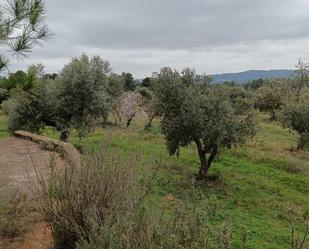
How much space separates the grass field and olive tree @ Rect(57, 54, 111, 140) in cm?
135

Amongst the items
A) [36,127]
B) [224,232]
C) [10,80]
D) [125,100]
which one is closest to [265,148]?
[36,127]

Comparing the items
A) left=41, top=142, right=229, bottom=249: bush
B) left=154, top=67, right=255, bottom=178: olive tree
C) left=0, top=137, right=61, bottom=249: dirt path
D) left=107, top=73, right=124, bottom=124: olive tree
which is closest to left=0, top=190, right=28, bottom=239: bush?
left=0, top=137, right=61, bottom=249: dirt path

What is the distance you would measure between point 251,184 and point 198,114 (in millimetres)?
3917

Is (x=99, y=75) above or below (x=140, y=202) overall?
above

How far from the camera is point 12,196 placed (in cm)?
693

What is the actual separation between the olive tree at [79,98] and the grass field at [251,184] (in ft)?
4.43

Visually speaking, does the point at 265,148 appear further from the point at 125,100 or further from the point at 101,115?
the point at 125,100

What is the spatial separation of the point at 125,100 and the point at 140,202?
3754 centimetres

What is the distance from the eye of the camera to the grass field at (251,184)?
1195 cm

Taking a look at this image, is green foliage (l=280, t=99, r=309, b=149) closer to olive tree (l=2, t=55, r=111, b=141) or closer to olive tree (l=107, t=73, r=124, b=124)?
olive tree (l=2, t=55, r=111, b=141)

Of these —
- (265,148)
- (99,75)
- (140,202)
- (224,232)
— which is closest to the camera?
(224,232)

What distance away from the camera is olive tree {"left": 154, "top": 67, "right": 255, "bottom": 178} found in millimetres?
16859

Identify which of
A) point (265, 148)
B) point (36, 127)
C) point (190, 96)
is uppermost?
point (190, 96)

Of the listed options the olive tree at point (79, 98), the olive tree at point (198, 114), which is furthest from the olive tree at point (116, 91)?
the olive tree at point (198, 114)
